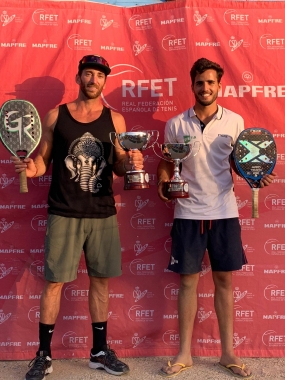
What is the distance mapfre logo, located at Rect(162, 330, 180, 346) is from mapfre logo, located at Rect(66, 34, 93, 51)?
2.41 m

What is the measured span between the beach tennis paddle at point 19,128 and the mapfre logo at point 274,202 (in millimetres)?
1888

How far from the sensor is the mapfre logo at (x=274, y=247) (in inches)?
158

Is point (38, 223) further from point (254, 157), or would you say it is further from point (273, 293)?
point (273, 293)

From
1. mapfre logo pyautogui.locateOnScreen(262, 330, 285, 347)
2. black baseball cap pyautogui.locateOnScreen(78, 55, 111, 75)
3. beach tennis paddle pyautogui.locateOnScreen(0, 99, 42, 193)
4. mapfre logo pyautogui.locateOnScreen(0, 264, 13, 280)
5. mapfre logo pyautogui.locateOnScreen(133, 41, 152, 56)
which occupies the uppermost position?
mapfre logo pyautogui.locateOnScreen(133, 41, 152, 56)

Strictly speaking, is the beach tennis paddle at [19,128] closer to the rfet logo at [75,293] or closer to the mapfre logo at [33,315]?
the rfet logo at [75,293]

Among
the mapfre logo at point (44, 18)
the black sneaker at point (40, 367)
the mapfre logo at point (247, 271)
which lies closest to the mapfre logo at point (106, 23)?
the mapfre logo at point (44, 18)

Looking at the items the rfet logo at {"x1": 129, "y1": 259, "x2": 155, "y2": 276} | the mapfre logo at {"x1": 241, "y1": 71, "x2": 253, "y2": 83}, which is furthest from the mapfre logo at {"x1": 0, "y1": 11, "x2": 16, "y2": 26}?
the rfet logo at {"x1": 129, "y1": 259, "x2": 155, "y2": 276}

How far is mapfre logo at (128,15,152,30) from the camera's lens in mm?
4078

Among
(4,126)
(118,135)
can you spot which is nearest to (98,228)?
(118,135)

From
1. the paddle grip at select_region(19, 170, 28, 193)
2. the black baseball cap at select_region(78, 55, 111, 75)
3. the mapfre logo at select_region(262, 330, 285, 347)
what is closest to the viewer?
the paddle grip at select_region(19, 170, 28, 193)

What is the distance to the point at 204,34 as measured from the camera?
13.2ft

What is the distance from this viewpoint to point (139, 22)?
13.4 ft

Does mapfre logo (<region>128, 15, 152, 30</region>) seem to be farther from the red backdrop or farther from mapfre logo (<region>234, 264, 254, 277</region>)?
mapfre logo (<region>234, 264, 254, 277</region>)

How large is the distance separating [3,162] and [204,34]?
1.94m
